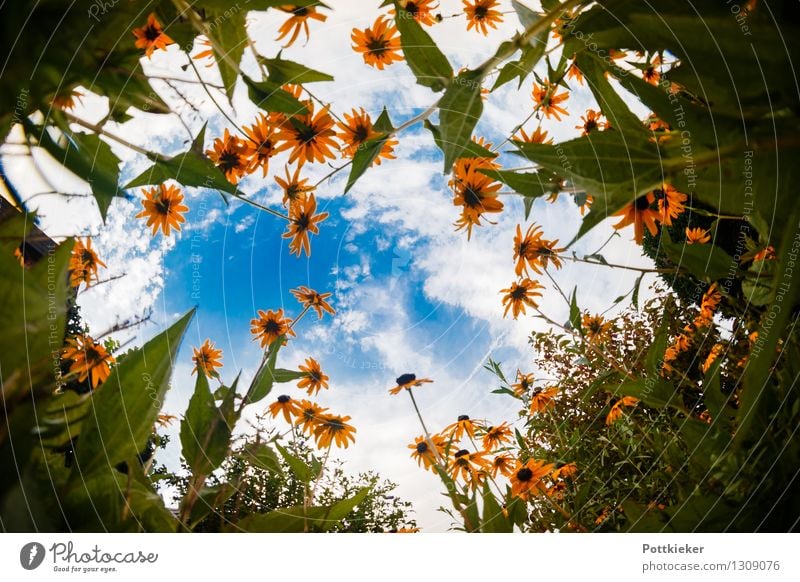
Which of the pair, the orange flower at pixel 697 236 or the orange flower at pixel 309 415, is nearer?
the orange flower at pixel 309 415

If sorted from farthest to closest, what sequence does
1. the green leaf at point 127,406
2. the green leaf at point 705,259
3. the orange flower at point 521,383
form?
the orange flower at point 521,383 → the green leaf at point 705,259 → the green leaf at point 127,406

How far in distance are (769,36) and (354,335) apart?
0.25 meters

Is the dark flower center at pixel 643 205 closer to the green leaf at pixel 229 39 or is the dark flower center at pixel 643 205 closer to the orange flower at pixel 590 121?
the orange flower at pixel 590 121

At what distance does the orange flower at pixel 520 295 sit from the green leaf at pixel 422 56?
19 centimetres

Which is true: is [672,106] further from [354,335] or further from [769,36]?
[354,335]

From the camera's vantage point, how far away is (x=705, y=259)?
0.24m

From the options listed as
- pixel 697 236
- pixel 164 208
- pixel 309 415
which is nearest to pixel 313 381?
pixel 309 415

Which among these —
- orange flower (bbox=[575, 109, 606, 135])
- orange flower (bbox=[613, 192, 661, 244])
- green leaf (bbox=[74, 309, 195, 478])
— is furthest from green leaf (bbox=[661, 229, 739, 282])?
green leaf (bbox=[74, 309, 195, 478])
